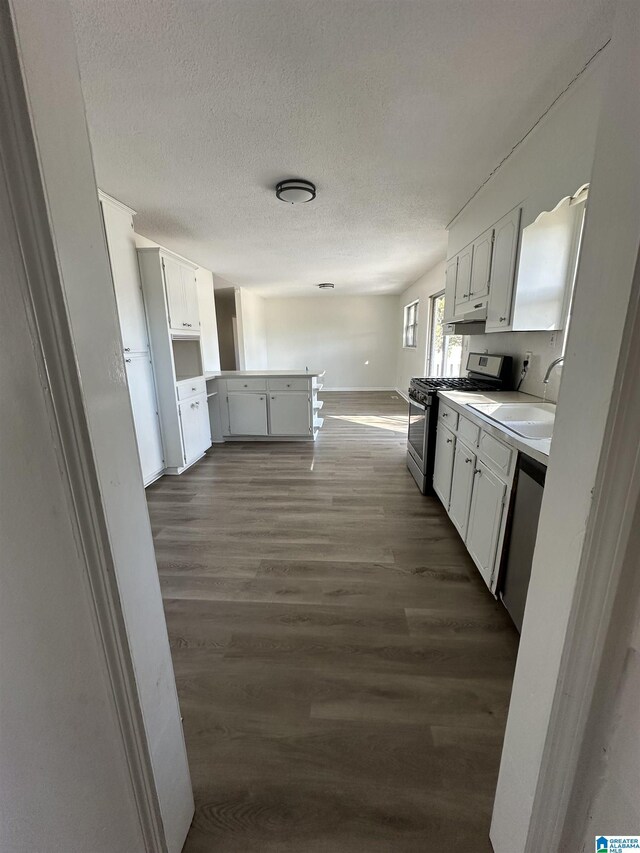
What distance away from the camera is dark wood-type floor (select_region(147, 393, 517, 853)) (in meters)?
1.00

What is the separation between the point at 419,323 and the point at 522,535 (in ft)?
17.9

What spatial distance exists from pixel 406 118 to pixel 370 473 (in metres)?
2.77

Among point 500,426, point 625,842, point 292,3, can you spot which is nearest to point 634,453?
point 625,842

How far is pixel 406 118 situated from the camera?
5.68ft

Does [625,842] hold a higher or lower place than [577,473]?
lower

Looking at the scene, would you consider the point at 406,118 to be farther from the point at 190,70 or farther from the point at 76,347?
the point at 76,347

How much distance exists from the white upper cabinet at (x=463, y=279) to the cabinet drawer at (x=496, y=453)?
160cm

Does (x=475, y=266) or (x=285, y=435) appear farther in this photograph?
(x=285, y=435)

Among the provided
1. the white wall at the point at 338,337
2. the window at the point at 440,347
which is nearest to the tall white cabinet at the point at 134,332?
the window at the point at 440,347

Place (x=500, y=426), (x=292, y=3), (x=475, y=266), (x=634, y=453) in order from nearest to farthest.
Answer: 1. (x=634, y=453)
2. (x=292, y=3)
3. (x=500, y=426)
4. (x=475, y=266)

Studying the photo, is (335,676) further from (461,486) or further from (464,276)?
(464,276)

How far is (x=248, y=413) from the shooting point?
4.56 metres

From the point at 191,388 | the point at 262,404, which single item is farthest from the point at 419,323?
the point at 191,388

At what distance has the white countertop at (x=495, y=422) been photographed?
134cm
